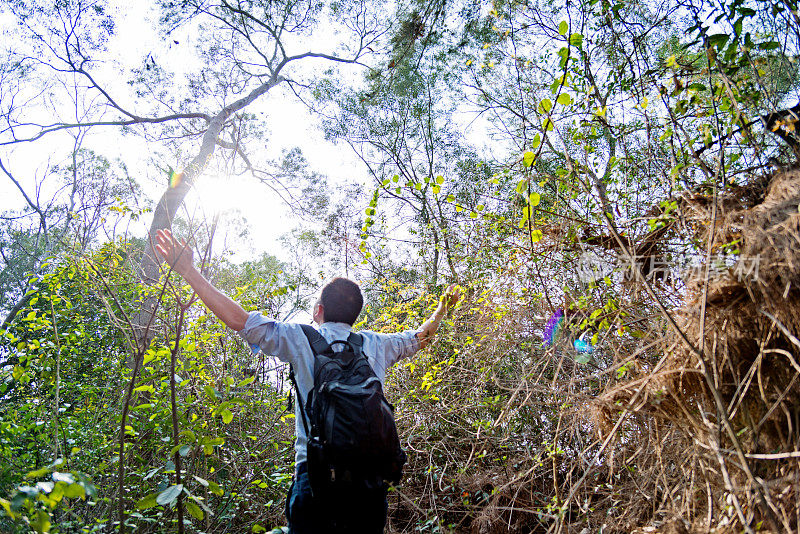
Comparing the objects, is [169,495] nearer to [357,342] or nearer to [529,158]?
[357,342]

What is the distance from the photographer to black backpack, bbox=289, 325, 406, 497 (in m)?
1.77

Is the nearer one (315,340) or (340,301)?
(315,340)

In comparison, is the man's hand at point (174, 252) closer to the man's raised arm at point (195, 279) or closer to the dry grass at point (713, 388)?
the man's raised arm at point (195, 279)

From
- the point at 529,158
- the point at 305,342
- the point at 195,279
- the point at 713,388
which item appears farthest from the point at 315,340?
the point at 713,388

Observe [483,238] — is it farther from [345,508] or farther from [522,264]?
[345,508]

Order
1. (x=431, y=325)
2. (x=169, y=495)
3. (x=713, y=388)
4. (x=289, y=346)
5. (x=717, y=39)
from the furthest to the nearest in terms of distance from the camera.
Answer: (x=431, y=325), (x=289, y=346), (x=717, y=39), (x=713, y=388), (x=169, y=495)

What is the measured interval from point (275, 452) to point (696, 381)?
318 centimetres

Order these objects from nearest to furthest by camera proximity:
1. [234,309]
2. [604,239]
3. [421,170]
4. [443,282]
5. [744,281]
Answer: [744,281]
[234,309]
[604,239]
[443,282]
[421,170]

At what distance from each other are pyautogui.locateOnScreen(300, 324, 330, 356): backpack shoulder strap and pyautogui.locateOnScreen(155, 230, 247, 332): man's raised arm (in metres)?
0.25

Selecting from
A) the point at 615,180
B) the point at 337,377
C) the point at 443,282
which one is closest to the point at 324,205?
the point at 443,282

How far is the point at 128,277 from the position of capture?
619 cm

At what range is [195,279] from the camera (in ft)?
6.38

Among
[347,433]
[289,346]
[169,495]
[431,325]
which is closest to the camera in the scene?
[169,495]

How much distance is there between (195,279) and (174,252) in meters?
0.14
